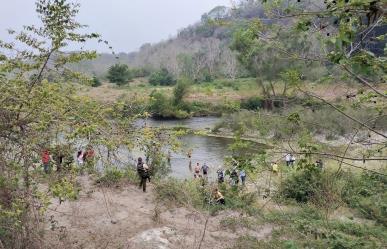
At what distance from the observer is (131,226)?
40.0 feet

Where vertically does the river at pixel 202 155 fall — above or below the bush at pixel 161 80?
below

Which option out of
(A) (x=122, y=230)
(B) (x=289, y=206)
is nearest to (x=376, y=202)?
(B) (x=289, y=206)

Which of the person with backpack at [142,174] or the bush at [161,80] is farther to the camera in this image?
the bush at [161,80]

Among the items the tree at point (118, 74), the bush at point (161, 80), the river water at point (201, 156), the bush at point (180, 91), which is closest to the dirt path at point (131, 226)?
the river water at point (201, 156)

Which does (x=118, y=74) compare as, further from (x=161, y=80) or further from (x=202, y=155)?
(x=202, y=155)

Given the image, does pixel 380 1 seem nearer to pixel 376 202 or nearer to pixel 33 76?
pixel 33 76

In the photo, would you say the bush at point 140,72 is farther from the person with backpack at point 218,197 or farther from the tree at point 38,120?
the tree at point 38,120

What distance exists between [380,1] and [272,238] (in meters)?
9.53

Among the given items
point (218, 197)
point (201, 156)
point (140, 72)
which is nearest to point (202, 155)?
point (201, 156)

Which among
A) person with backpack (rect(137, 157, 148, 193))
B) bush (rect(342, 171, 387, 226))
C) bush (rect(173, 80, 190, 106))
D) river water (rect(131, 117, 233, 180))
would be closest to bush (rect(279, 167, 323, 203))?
bush (rect(342, 171, 387, 226))

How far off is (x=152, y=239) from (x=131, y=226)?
1.18 m

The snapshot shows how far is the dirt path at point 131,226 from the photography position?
11.0 m

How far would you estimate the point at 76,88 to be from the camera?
8.90 m

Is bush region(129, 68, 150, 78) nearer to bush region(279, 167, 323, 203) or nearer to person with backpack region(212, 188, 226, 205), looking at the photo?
bush region(279, 167, 323, 203)
